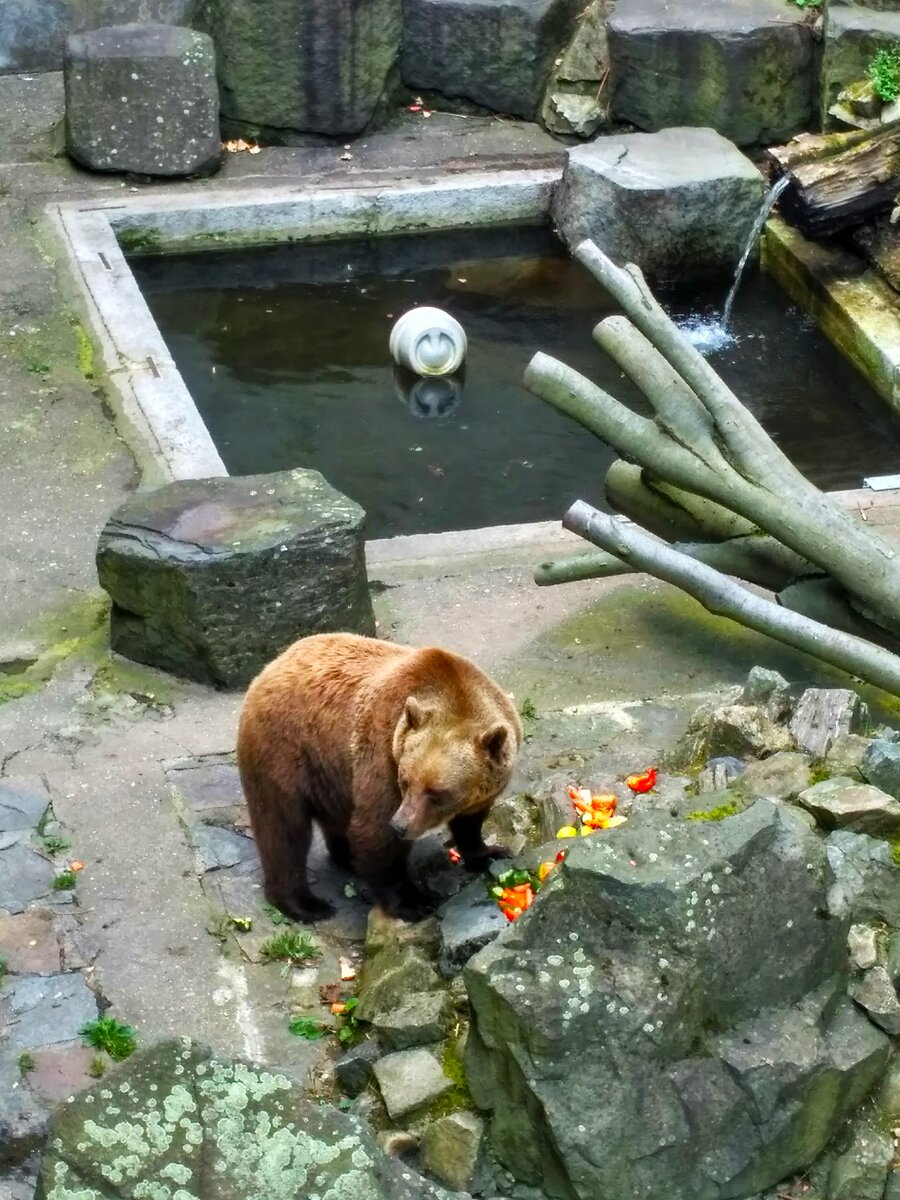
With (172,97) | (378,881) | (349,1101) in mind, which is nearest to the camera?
(349,1101)

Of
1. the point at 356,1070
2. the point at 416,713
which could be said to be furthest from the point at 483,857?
the point at 356,1070

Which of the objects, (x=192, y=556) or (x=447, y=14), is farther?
(x=447, y=14)

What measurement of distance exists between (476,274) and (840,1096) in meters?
8.45

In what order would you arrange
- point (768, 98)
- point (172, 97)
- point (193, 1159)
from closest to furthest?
point (193, 1159)
point (172, 97)
point (768, 98)

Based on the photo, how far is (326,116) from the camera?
13.1 metres

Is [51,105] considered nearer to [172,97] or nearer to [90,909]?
[172,97]

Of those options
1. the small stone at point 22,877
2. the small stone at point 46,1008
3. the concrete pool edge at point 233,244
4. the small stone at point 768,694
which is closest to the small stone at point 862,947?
the small stone at point 768,694

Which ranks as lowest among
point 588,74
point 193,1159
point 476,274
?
point 476,274

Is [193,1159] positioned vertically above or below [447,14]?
above

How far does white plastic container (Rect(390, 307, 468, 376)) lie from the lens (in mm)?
10594

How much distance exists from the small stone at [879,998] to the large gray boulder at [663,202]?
25.7 ft

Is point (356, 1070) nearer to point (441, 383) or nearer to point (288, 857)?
point (288, 857)

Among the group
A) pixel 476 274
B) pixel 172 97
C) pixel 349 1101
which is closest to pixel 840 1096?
pixel 349 1101

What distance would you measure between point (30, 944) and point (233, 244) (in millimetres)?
7578
